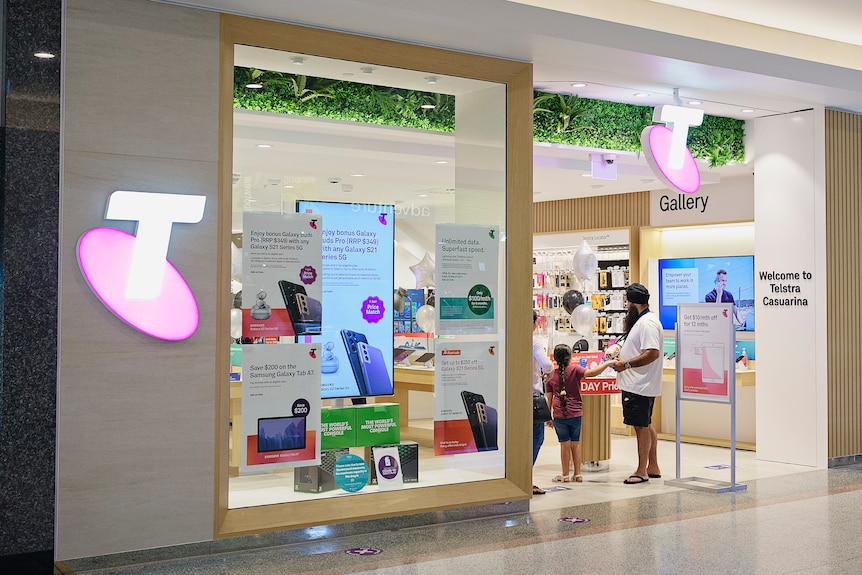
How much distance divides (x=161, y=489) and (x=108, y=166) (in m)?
1.72

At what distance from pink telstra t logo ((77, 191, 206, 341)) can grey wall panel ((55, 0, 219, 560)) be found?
2.1 inches

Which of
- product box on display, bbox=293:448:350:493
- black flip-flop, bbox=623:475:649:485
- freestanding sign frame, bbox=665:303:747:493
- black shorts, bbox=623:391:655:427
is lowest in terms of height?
black flip-flop, bbox=623:475:649:485

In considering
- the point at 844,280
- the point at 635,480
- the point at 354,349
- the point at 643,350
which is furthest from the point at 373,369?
the point at 844,280

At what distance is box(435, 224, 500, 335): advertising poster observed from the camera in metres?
6.00

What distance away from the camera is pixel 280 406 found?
17.7 ft

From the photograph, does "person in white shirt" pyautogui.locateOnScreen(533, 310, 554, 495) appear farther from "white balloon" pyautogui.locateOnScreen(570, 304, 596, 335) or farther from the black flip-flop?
"white balloon" pyautogui.locateOnScreen(570, 304, 596, 335)

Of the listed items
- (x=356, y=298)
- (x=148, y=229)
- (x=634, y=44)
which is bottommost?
(x=356, y=298)

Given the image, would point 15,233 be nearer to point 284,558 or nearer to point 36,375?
point 36,375

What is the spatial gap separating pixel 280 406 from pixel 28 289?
1.51m

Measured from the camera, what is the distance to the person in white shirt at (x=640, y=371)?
7492 mm

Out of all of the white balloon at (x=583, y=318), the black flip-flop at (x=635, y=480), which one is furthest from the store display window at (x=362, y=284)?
the white balloon at (x=583, y=318)

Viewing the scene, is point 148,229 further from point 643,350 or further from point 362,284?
point 643,350

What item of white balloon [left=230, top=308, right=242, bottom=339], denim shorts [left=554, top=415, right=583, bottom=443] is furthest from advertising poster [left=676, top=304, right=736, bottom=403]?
white balloon [left=230, top=308, right=242, bottom=339]

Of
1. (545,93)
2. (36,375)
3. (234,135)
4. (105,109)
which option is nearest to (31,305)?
(36,375)
